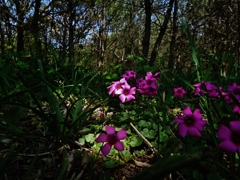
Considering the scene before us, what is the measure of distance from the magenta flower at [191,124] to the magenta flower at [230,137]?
17 cm

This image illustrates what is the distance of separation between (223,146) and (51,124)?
0.87m

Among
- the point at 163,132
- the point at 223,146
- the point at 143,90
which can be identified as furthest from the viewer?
the point at 143,90

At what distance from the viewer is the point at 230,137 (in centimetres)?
81

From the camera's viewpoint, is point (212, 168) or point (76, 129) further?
point (76, 129)

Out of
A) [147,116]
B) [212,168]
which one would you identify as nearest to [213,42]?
[147,116]

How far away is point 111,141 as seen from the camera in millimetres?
995

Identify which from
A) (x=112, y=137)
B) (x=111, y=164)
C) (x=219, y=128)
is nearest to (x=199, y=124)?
(x=219, y=128)

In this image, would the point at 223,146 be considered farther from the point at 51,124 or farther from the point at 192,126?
the point at 51,124

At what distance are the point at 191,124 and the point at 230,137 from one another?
0.23 meters

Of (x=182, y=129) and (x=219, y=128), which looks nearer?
(x=219, y=128)

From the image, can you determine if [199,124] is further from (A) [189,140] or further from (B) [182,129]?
(A) [189,140]

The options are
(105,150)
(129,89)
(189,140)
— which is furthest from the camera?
(129,89)

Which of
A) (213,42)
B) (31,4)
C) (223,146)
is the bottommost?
(223,146)

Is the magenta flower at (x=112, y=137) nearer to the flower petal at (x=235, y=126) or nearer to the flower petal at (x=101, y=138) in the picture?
the flower petal at (x=101, y=138)
